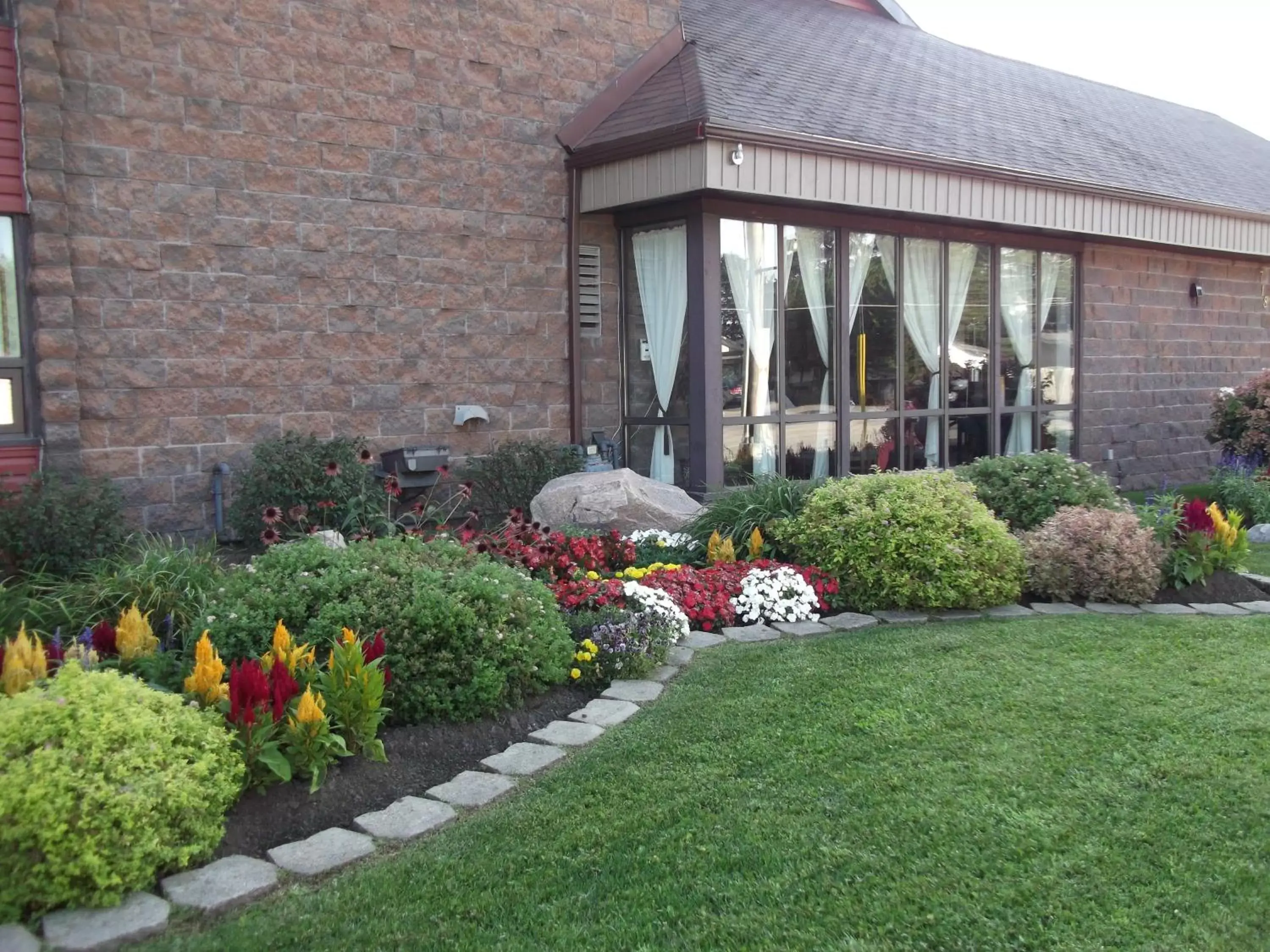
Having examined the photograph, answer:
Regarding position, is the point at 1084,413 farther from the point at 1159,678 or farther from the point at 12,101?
the point at 12,101

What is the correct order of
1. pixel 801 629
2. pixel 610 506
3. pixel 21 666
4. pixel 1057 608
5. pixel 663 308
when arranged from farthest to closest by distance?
pixel 663 308 < pixel 610 506 < pixel 1057 608 < pixel 801 629 < pixel 21 666

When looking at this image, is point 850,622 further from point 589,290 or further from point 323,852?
point 589,290

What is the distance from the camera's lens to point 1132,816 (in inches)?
134

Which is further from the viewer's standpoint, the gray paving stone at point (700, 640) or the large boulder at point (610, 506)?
the large boulder at point (610, 506)

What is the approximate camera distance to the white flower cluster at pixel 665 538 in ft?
23.5

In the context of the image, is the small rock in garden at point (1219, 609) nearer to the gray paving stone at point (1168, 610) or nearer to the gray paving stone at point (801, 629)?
the gray paving stone at point (1168, 610)

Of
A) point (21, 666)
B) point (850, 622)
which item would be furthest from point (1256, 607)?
point (21, 666)

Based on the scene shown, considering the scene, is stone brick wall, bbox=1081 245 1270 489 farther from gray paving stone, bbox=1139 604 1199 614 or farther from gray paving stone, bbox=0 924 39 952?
gray paving stone, bbox=0 924 39 952

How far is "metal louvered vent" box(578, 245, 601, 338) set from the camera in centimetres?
916

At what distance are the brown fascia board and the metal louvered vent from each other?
849 millimetres

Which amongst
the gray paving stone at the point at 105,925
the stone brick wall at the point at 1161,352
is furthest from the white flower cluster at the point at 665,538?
the stone brick wall at the point at 1161,352

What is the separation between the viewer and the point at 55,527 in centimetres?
607

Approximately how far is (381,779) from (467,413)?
4889 millimetres

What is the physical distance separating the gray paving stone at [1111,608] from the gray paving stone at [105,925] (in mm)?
5133
